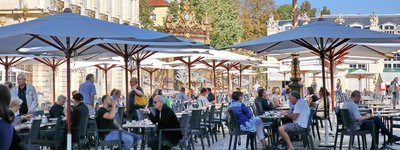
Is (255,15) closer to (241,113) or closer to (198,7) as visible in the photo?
(198,7)

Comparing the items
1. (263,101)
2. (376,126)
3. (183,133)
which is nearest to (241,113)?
(183,133)

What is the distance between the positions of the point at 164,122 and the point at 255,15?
69.7 metres

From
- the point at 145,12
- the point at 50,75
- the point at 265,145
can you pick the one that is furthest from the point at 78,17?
the point at 145,12

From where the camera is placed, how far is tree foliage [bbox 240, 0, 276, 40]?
79000 millimetres

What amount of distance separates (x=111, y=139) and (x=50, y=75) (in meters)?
28.8

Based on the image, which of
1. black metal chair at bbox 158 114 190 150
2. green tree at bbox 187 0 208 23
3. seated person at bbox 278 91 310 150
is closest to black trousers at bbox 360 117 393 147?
seated person at bbox 278 91 310 150

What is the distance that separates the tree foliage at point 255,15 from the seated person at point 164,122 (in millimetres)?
65751

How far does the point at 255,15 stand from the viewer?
8144 cm

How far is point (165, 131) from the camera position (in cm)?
1255

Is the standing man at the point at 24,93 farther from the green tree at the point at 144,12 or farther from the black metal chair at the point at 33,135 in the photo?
the green tree at the point at 144,12

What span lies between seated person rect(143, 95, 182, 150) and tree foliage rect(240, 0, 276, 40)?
65.8m

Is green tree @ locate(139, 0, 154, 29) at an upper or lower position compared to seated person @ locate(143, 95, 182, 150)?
upper

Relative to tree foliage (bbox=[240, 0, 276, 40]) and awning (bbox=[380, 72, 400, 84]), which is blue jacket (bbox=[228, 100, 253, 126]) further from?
awning (bbox=[380, 72, 400, 84])

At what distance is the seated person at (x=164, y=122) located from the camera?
12.5m
